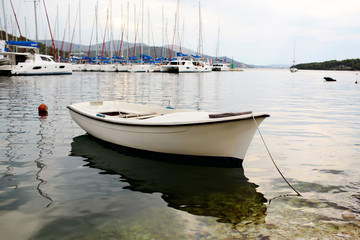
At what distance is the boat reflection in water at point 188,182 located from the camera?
4.96 metres

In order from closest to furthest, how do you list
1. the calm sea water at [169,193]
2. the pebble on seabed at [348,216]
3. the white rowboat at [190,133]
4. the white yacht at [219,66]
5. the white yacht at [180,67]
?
the calm sea water at [169,193]
the pebble on seabed at [348,216]
the white rowboat at [190,133]
the white yacht at [180,67]
the white yacht at [219,66]

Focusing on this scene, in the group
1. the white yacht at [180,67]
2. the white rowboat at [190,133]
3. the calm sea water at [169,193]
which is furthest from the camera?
the white yacht at [180,67]

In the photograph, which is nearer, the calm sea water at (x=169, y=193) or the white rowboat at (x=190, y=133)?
the calm sea water at (x=169, y=193)

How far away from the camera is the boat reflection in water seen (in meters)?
4.96

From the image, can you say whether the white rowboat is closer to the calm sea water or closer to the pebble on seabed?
the calm sea water

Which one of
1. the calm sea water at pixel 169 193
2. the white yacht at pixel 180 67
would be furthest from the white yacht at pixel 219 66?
the calm sea water at pixel 169 193

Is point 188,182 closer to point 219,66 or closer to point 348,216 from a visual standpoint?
point 348,216

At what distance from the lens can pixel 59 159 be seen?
750 centimetres

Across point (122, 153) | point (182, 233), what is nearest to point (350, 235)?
point (182, 233)

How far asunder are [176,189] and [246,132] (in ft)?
6.51

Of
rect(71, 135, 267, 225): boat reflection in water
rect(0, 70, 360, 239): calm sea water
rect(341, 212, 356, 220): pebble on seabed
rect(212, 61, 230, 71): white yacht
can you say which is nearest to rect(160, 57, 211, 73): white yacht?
rect(212, 61, 230, 71): white yacht

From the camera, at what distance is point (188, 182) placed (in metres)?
6.15

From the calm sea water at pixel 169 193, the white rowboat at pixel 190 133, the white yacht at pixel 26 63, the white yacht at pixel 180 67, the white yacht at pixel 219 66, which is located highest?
the white yacht at pixel 219 66

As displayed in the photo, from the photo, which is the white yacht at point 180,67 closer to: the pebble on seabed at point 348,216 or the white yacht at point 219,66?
the white yacht at point 219,66
